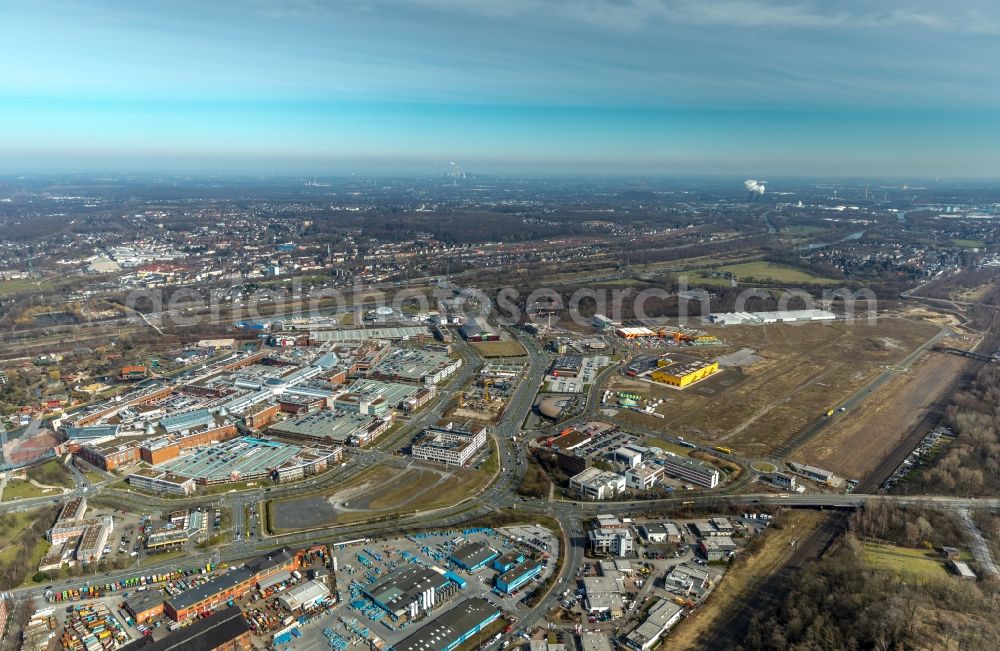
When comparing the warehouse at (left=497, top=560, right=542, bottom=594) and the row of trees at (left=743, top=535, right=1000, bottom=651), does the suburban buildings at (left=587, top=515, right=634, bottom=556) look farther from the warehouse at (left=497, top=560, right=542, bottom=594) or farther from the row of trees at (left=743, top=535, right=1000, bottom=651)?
the row of trees at (left=743, top=535, right=1000, bottom=651)

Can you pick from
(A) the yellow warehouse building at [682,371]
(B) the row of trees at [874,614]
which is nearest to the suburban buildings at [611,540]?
(B) the row of trees at [874,614]

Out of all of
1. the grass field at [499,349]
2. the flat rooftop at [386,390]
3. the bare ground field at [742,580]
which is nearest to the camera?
the bare ground field at [742,580]

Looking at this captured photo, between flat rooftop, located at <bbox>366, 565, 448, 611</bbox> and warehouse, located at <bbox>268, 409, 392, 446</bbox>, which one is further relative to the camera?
warehouse, located at <bbox>268, 409, 392, 446</bbox>

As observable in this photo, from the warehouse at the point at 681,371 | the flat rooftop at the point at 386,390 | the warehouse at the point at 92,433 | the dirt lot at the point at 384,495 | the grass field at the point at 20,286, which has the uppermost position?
the grass field at the point at 20,286

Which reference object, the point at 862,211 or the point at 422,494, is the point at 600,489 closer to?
→ the point at 422,494

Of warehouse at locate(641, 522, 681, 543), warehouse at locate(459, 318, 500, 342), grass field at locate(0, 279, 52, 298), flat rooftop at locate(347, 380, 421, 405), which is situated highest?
grass field at locate(0, 279, 52, 298)

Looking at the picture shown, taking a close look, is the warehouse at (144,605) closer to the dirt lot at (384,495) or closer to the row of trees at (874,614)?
the dirt lot at (384,495)

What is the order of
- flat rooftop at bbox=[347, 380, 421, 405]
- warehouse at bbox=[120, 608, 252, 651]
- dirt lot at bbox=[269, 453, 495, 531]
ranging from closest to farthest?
warehouse at bbox=[120, 608, 252, 651] → dirt lot at bbox=[269, 453, 495, 531] → flat rooftop at bbox=[347, 380, 421, 405]

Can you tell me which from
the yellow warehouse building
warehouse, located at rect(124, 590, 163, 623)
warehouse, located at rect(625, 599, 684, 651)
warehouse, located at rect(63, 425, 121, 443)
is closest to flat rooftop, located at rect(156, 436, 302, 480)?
warehouse, located at rect(63, 425, 121, 443)
